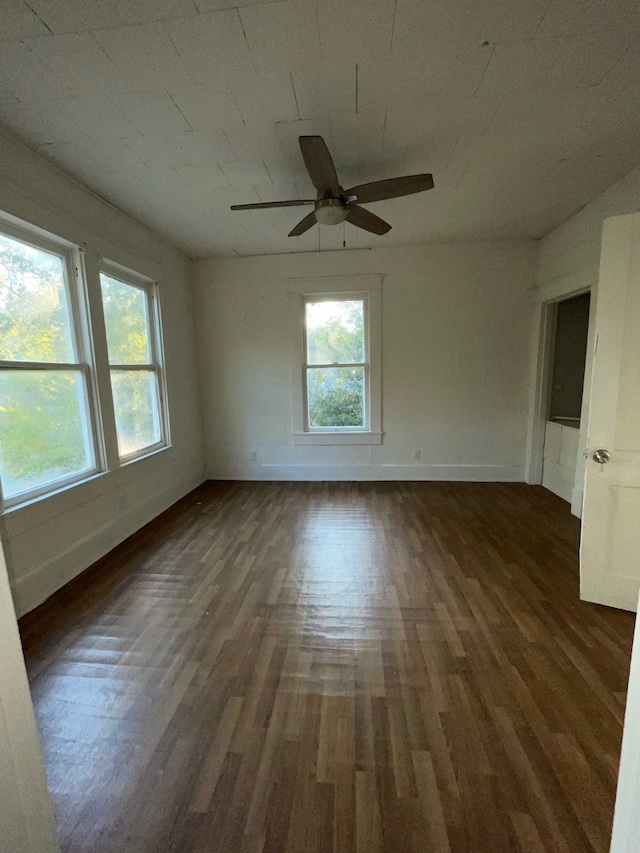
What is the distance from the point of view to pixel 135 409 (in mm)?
3449

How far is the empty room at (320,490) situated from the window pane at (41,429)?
0.06ft

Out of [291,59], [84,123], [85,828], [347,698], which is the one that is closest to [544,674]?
[347,698]

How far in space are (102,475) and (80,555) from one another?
23.8 inches

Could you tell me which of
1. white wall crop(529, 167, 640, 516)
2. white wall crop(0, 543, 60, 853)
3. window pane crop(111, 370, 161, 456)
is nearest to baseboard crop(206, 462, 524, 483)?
white wall crop(529, 167, 640, 516)

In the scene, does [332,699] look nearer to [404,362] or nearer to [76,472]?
[76,472]

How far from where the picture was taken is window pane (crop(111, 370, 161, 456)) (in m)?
3.20

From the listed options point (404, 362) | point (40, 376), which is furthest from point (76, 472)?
point (404, 362)

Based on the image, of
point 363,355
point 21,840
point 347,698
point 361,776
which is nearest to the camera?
point 21,840

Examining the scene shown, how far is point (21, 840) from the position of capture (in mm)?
676

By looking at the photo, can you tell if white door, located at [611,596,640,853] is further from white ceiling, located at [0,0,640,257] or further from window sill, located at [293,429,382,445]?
window sill, located at [293,429,382,445]

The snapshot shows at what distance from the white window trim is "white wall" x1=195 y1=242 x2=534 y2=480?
0.09m

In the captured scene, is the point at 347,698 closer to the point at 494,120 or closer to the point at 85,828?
the point at 85,828

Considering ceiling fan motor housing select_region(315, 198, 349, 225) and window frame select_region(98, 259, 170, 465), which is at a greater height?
ceiling fan motor housing select_region(315, 198, 349, 225)

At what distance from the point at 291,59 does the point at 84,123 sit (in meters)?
1.26
